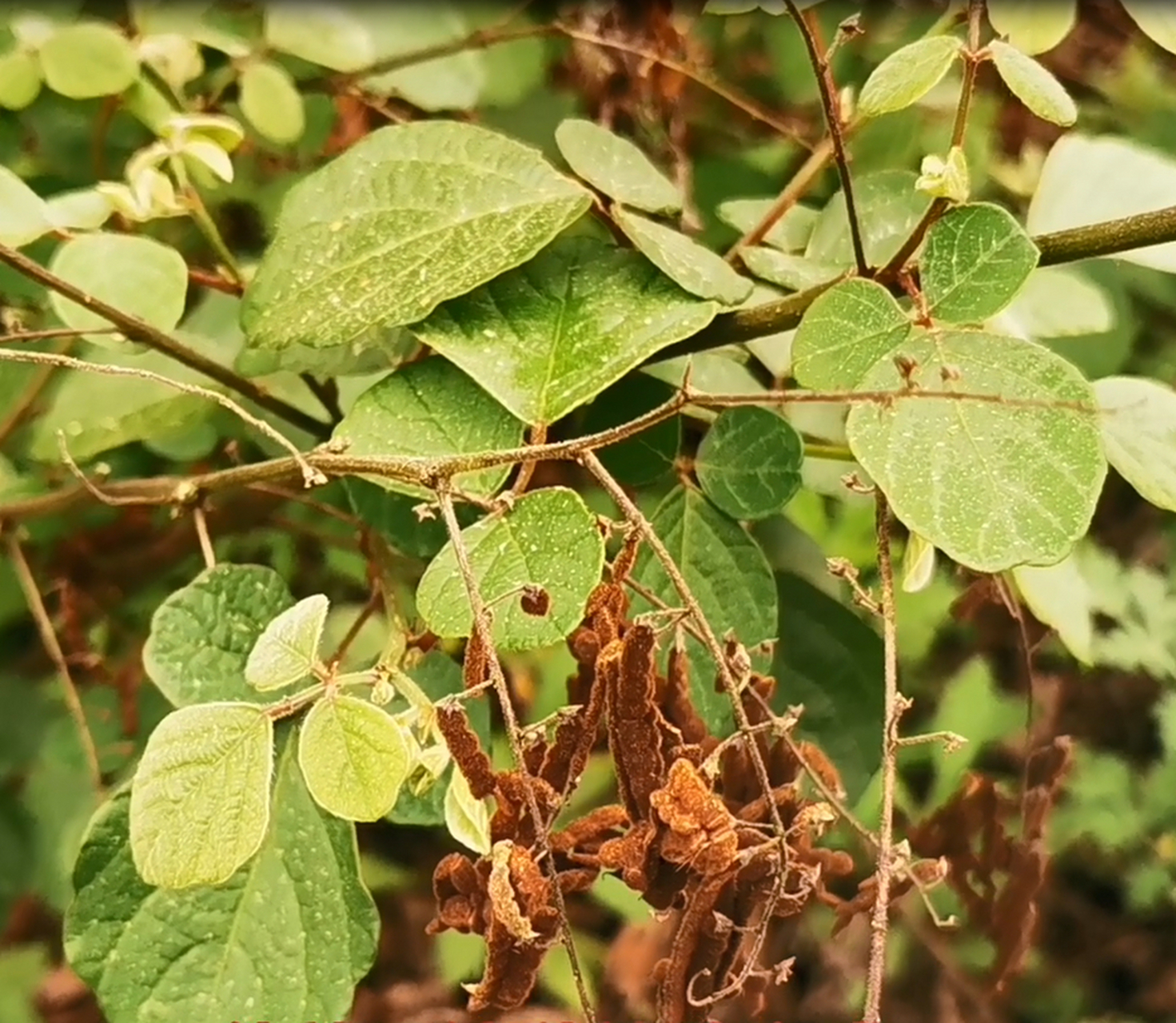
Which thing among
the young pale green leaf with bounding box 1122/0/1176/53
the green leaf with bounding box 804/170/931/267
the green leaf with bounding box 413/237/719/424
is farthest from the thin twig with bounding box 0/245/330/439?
the young pale green leaf with bounding box 1122/0/1176/53

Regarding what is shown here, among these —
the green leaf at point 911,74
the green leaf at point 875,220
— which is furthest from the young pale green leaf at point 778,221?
the green leaf at point 911,74

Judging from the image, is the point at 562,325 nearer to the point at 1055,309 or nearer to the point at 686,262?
the point at 686,262

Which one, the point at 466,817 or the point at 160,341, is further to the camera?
the point at 160,341

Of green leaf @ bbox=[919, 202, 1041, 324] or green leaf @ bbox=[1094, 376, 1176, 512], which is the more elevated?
green leaf @ bbox=[919, 202, 1041, 324]

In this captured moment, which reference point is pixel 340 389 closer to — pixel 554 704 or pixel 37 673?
pixel 554 704

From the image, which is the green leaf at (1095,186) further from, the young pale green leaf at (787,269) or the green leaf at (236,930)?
the green leaf at (236,930)

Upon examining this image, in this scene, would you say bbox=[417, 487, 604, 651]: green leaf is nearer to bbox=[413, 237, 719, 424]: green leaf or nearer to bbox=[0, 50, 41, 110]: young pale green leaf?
bbox=[413, 237, 719, 424]: green leaf

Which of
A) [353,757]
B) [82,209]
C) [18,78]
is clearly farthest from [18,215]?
[353,757]
